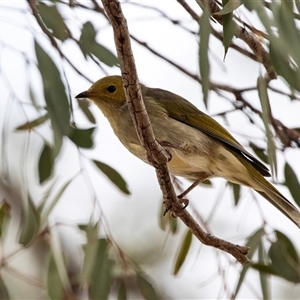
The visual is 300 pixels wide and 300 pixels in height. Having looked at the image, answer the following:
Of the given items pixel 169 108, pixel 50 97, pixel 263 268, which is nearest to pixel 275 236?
pixel 263 268

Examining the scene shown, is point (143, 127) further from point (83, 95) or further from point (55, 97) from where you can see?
point (83, 95)

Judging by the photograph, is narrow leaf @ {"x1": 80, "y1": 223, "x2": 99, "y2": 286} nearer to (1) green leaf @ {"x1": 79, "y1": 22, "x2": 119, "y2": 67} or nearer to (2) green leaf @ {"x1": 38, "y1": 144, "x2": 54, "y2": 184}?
(2) green leaf @ {"x1": 38, "y1": 144, "x2": 54, "y2": 184}

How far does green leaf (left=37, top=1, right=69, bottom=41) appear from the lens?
3354 mm

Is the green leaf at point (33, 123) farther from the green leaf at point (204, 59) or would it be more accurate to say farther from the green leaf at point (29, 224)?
the green leaf at point (204, 59)

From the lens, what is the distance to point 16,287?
11.8 feet

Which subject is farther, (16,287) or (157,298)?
(157,298)

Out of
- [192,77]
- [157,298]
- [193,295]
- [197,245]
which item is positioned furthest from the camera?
[193,295]

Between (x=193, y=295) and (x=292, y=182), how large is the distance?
2.03 metres

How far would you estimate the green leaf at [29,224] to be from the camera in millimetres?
3109

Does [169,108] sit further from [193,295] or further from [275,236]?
[193,295]

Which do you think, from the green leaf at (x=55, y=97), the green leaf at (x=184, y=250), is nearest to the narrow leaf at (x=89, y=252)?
the green leaf at (x=184, y=250)

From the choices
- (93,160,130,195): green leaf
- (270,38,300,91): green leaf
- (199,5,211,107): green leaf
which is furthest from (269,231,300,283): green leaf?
(199,5,211,107): green leaf

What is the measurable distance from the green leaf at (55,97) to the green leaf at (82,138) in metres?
0.33

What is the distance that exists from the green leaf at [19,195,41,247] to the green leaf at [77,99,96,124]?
73 centimetres
